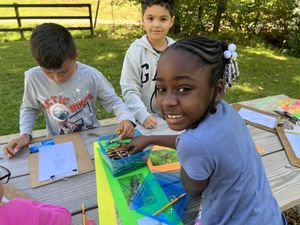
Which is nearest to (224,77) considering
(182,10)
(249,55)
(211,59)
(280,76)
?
(211,59)

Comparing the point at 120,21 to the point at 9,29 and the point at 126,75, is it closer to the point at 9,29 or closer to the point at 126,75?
the point at 9,29

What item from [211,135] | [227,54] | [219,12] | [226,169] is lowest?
[219,12]

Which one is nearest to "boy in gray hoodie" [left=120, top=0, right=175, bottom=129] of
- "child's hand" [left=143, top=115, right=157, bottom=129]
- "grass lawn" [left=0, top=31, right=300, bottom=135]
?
"child's hand" [left=143, top=115, right=157, bottom=129]

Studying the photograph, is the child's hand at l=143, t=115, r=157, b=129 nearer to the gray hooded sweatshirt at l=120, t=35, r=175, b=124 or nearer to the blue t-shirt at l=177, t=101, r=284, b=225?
the gray hooded sweatshirt at l=120, t=35, r=175, b=124

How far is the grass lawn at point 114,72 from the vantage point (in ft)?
13.2

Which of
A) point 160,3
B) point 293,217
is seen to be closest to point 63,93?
point 160,3

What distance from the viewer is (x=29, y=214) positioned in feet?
3.35

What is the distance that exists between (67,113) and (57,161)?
510 mm

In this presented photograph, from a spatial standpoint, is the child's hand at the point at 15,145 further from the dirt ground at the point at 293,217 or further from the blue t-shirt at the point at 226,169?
the dirt ground at the point at 293,217

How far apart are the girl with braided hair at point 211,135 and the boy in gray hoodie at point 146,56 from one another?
1029 millimetres

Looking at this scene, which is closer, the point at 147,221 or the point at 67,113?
the point at 147,221

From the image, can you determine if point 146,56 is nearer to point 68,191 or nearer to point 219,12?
point 68,191

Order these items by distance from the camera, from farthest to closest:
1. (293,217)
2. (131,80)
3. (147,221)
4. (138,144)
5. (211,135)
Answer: (293,217), (131,80), (138,144), (147,221), (211,135)

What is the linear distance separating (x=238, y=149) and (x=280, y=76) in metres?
4.87
